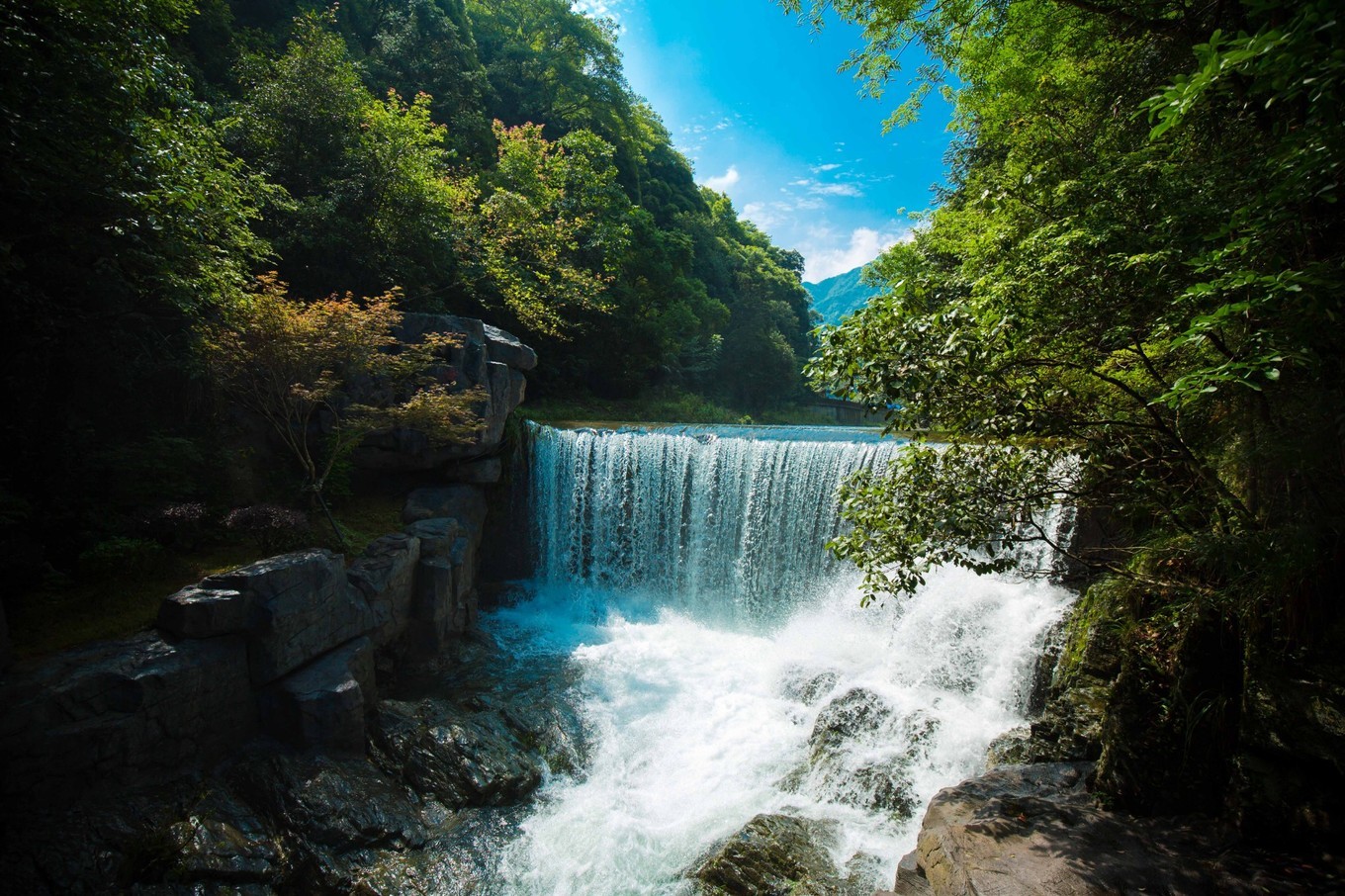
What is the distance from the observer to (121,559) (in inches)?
293

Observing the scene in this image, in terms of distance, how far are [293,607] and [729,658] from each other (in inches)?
283

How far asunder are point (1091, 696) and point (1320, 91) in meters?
5.21

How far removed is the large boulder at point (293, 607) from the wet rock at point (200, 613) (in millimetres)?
137

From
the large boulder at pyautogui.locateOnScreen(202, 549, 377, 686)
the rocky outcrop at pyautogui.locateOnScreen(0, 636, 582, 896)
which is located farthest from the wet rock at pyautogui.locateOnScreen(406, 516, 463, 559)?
the rocky outcrop at pyautogui.locateOnScreen(0, 636, 582, 896)

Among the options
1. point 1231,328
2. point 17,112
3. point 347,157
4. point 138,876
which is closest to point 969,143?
point 1231,328

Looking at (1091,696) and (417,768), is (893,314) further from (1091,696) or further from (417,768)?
(417,768)

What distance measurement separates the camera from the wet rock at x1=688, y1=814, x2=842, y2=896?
A: 5633mm

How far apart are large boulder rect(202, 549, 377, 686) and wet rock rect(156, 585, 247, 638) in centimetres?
14

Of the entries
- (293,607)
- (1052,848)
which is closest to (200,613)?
(293,607)

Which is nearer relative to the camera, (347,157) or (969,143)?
(347,157)

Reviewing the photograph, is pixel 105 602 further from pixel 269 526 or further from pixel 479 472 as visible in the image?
pixel 479 472

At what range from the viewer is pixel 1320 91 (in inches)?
82.1

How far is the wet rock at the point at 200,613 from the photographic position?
21.7ft

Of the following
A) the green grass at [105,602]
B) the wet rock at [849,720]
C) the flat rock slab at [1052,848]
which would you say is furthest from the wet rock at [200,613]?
the flat rock slab at [1052,848]
